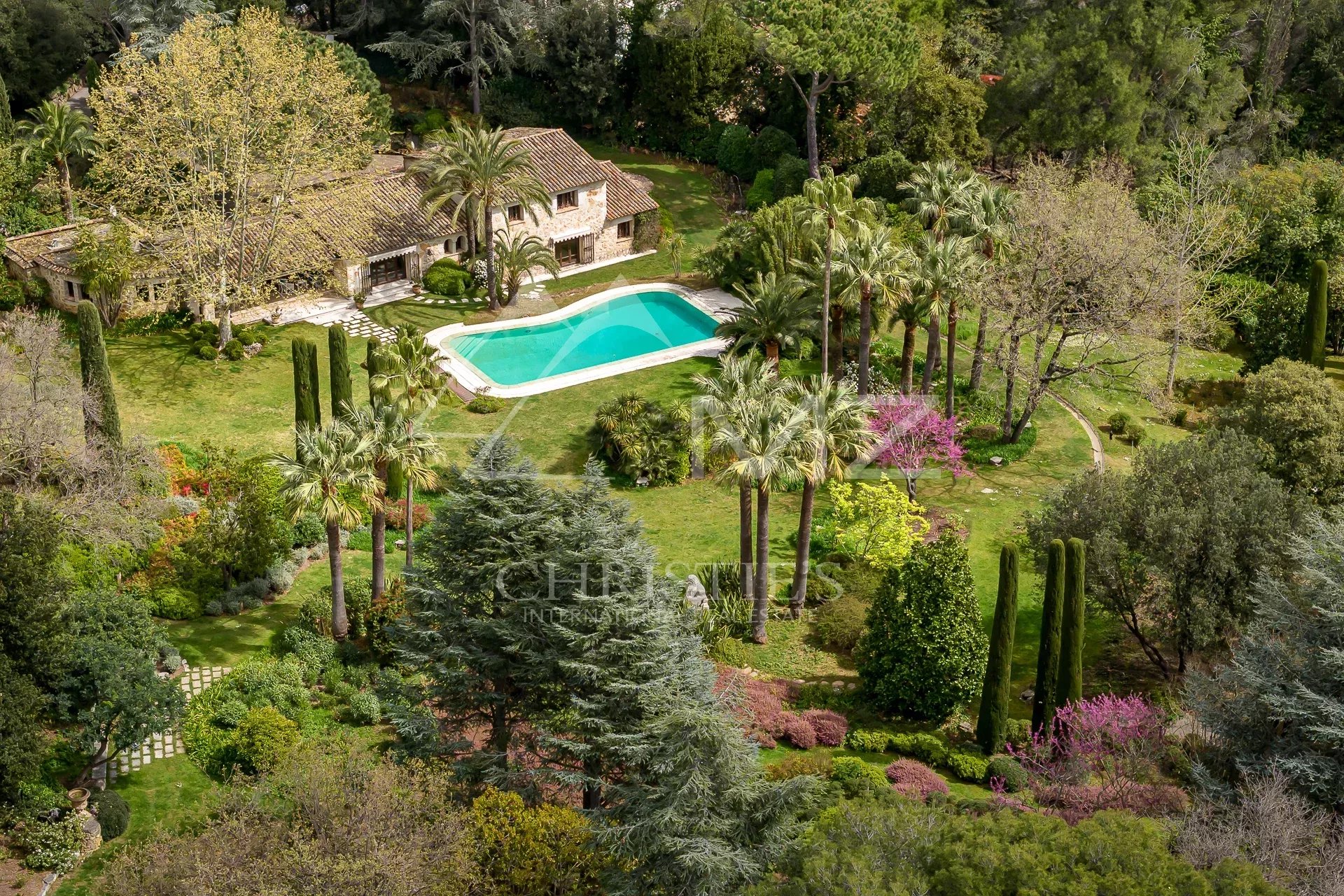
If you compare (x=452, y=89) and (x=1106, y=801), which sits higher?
(x=452, y=89)

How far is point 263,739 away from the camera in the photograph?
131 ft

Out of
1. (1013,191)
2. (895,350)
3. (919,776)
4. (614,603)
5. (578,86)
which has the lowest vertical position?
(919,776)

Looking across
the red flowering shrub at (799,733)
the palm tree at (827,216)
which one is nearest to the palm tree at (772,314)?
the palm tree at (827,216)

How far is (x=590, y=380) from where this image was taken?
61.9 metres

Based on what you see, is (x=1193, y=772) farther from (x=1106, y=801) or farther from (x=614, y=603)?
(x=614, y=603)

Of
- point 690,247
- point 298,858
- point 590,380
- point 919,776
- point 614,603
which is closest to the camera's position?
point 298,858

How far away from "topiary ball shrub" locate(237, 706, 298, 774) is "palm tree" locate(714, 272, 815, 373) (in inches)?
954

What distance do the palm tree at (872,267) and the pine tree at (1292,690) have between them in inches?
746

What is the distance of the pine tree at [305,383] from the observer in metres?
51.5

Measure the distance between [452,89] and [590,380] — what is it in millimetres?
30789

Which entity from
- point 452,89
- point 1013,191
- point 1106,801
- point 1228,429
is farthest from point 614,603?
point 452,89

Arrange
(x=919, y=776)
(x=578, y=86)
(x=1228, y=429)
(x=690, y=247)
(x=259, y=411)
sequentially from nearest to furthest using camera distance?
(x=919, y=776) → (x=1228, y=429) → (x=259, y=411) → (x=690, y=247) → (x=578, y=86)

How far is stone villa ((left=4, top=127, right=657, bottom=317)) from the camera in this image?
204 feet

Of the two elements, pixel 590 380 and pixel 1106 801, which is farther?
pixel 590 380
